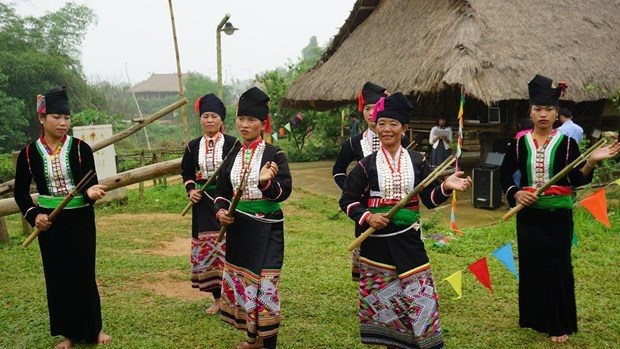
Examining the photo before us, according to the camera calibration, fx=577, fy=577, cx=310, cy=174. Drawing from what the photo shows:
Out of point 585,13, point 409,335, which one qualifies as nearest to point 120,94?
point 585,13

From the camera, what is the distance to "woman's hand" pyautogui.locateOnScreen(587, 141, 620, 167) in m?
3.60

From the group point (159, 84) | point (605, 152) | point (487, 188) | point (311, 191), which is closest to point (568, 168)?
point (605, 152)

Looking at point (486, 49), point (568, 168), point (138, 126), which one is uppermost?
point (486, 49)

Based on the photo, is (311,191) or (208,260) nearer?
(208,260)

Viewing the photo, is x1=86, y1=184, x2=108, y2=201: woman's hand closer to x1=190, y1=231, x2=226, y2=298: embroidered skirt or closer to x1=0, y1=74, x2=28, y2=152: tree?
x1=190, y1=231, x2=226, y2=298: embroidered skirt

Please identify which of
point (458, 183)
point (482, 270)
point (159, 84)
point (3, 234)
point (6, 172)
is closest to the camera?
point (458, 183)

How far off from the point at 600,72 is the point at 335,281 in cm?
707

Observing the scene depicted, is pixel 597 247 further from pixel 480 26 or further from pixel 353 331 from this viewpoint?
pixel 480 26

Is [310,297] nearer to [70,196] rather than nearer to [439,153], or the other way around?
[70,196]

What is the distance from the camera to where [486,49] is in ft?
30.3

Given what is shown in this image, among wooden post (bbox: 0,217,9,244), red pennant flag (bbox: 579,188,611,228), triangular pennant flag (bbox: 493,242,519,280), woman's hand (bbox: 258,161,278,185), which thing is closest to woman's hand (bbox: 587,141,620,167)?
red pennant flag (bbox: 579,188,611,228)

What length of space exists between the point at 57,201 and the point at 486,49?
7.33 m

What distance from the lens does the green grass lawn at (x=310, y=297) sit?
165 inches

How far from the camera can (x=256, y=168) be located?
3789 millimetres
